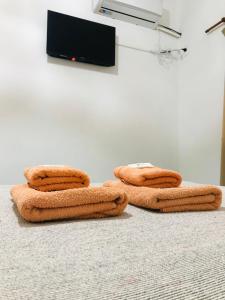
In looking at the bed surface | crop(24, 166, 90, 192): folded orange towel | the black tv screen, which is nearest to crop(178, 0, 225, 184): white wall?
the black tv screen

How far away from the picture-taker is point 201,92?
273 cm

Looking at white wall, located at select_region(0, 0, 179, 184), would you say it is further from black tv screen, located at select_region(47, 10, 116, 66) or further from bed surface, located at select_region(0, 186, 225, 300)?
bed surface, located at select_region(0, 186, 225, 300)

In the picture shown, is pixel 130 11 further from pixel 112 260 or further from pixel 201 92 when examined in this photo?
pixel 112 260

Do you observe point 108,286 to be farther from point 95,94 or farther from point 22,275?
point 95,94

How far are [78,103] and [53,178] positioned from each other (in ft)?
5.74

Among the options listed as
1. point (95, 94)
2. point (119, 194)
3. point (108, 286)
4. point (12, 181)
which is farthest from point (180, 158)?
point (108, 286)

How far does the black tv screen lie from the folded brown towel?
1.91 meters

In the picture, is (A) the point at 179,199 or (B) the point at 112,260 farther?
(A) the point at 179,199

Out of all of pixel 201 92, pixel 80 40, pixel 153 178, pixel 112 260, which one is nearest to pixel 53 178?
pixel 153 178

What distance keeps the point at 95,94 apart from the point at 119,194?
2009 mm

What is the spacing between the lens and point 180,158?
3027 mm

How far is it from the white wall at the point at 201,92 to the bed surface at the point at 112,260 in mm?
2056

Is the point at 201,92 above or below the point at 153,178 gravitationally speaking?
above

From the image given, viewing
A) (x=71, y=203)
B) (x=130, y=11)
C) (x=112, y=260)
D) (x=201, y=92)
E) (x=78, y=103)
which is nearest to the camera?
(x=112, y=260)
